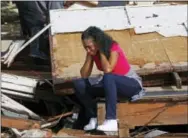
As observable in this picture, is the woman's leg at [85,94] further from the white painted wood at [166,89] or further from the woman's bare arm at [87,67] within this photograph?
the white painted wood at [166,89]

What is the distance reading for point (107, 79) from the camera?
4.10 m

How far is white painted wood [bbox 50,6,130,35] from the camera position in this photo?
562 centimetres

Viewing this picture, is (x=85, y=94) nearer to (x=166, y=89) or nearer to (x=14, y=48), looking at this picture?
(x=166, y=89)

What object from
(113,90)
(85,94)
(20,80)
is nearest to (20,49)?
(20,80)

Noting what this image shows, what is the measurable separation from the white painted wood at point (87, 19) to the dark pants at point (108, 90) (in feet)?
4.48

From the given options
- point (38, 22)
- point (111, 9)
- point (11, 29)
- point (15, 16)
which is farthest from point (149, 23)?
point (15, 16)

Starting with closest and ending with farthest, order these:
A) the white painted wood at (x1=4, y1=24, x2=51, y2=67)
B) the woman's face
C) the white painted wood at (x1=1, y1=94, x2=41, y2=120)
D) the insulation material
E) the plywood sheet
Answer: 1. the woman's face
2. the plywood sheet
3. the white painted wood at (x1=1, y1=94, x2=41, y2=120)
4. the insulation material
5. the white painted wood at (x1=4, y1=24, x2=51, y2=67)

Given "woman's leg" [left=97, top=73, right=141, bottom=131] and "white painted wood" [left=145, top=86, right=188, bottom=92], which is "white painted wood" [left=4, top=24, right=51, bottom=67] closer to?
"white painted wood" [left=145, top=86, right=188, bottom=92]

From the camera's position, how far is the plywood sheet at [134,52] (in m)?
4.84

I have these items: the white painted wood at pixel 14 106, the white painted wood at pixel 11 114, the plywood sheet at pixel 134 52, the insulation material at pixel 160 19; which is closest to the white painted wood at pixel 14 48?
the plywood sheet at pixel 134 52

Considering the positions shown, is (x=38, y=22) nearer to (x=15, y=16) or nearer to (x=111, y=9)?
(x=111, y=9)

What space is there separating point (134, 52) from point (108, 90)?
1135 millimetres

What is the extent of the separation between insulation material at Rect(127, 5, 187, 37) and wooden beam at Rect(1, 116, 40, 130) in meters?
1.64

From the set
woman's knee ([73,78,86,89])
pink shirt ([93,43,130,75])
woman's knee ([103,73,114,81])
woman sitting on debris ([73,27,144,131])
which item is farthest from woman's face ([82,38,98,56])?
woman's knee ([73,78,86,89])
